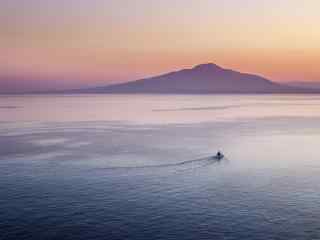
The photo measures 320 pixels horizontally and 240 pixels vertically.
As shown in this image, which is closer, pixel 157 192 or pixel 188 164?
pixel 157 192

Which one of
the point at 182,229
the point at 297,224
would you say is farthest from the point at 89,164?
the point at 297,224

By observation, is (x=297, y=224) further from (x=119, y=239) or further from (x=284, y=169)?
(x=284, y=169)

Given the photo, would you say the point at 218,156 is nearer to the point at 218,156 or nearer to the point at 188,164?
the point at 218,156

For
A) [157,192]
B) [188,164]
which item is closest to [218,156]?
[188,164]

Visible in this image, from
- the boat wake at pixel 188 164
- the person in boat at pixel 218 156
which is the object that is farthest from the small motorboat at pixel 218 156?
the boat wake at pixel 188 164

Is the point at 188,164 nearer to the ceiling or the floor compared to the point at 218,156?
nearer to the floor

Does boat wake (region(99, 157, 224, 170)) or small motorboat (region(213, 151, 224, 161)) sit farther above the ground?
small motorboat (region(213, 151, 224, 161))

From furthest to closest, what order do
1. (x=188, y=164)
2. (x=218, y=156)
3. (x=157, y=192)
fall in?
(x=218, y=156), (x=188, y=164), (x=157, y=192)

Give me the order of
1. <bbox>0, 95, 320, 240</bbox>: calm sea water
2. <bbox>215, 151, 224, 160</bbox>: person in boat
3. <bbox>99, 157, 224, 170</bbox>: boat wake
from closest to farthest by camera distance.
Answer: <bbox>0, 95, 320, 240</bbox>: calm sea water → <bbox>99, 157, 224, 170</bbox>: boat wake → <bbox>215, 151, 224, 160</bbox>: person in boat

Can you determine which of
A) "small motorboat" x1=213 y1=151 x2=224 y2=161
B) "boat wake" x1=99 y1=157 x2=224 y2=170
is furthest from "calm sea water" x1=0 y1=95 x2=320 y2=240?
"small motorboat" x1=213 y1=151 x2=224 y2=161

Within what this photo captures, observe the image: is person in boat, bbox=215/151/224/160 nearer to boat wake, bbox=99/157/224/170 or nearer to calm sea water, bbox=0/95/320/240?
boat wake, bbox=99/157/224/170

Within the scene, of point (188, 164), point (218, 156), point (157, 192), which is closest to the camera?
point (157, 192)

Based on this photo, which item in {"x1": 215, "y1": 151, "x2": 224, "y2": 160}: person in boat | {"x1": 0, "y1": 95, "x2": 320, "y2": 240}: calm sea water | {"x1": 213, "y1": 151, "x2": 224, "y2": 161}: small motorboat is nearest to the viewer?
{"x1": 0, "y1": 95, "x2": 320, "y2": 240}: calm sea water
